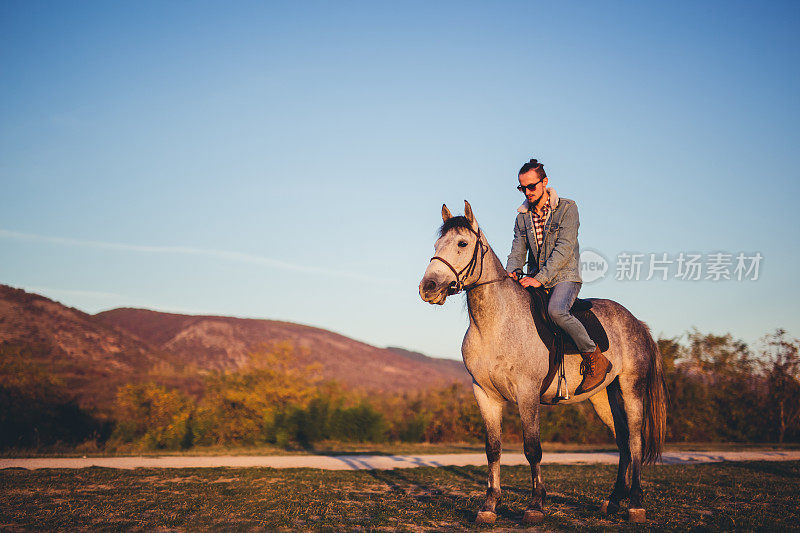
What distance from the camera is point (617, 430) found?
690 centimetres

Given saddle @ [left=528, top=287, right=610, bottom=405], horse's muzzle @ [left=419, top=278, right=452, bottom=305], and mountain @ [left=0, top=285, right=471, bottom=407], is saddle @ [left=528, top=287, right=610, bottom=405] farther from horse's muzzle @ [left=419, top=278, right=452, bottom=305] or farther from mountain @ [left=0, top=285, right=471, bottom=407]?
mountain @ [left=0, top=285, right=471, bottom=407]

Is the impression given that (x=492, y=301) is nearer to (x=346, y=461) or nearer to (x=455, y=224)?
(x=455, y=224)

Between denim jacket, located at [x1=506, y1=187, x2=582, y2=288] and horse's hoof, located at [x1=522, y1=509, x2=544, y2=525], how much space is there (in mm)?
2387

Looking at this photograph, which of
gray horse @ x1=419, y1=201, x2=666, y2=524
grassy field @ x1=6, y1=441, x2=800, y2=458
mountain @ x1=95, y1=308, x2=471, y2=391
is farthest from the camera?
mountain @ x1=95, y1=308, x2=471, y2=391

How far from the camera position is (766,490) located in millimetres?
7953

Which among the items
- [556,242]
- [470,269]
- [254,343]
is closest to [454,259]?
[470,269]

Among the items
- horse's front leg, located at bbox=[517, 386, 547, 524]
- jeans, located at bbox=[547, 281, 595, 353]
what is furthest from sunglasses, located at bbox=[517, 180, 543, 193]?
horse's front leg, located at bbox=[517, 386, 547, 524]

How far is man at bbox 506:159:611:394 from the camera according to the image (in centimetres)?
581

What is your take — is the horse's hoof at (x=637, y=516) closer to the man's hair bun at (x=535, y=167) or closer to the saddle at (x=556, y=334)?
the saddle at (x=556, y=334)

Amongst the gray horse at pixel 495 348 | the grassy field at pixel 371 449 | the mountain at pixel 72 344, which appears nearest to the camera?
the gray horse at pixel 495 348

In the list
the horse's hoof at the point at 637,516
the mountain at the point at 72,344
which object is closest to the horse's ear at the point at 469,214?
the horse's hoof at the point at 637,516

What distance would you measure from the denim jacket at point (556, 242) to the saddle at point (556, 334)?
227mm

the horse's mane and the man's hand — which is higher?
the horse's mane

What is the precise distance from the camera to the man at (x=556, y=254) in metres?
5.81
